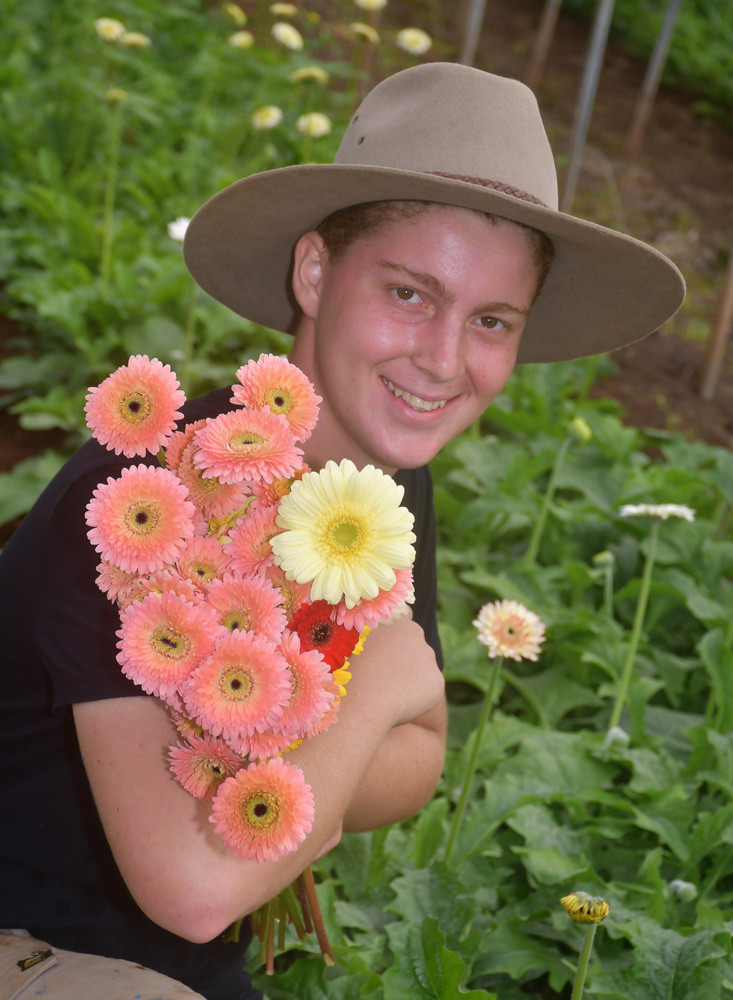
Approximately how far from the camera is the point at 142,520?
777 millimetres

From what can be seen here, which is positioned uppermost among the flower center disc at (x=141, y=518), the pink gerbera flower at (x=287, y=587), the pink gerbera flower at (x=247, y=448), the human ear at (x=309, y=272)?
the pink gerbera flower at (x=247, y=448)

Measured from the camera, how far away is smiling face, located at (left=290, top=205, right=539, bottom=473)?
1.38 m

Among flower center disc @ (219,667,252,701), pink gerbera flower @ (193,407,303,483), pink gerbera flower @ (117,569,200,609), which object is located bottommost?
flower center disc @ (219,667,252,701)

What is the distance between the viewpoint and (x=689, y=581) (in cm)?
318

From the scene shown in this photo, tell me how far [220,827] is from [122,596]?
195 millimetres

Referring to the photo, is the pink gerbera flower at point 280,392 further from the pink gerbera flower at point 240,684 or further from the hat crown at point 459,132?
the hat crown at point 459,132

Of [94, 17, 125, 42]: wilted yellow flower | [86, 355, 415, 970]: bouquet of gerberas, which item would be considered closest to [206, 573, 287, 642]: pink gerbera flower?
[86, 355, 415, 970]: bouquet of gerberas

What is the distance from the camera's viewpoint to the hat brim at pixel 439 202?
137 centimetres

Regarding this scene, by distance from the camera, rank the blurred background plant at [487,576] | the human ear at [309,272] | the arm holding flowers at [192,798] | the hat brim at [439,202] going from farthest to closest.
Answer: the blurred background plant at [487,576] < the human ear at [309,272] < the hat brim at [439,202] < the arm holding flowers at [192,798]

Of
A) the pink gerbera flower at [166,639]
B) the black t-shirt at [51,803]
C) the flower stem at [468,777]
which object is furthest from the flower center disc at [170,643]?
the flower stem at [468,777]

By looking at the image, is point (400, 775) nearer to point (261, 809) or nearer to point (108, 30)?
point (261, 809)

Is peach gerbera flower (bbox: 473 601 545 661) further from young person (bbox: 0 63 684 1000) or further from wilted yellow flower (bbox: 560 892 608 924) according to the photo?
wilted yellow flower (bbox: 560 892 608 924)

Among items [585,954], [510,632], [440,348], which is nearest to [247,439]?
[440,348]

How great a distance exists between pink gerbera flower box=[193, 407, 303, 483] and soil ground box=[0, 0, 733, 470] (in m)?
2.91
